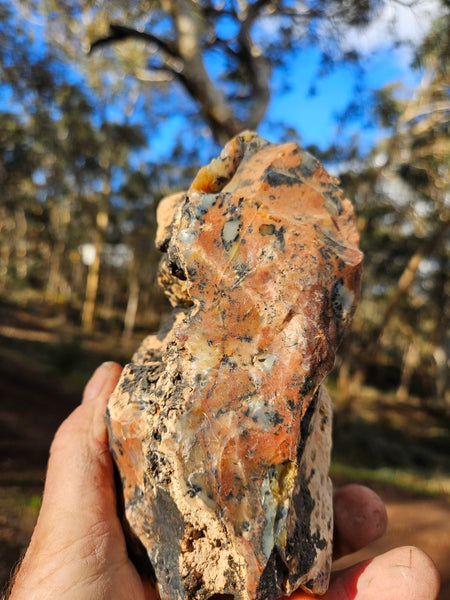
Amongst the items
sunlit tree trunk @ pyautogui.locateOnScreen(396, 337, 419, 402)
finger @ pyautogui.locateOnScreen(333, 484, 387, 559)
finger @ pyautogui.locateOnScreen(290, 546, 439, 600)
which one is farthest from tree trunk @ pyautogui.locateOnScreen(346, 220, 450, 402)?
sunlit tree trunk @ pyautogui.locateOnScreen(396, 337, 419, 402)

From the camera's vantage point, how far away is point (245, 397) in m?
1.35

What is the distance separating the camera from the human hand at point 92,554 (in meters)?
1.40

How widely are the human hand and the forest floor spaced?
1.06 metres

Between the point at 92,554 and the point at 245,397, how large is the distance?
738 millimetres

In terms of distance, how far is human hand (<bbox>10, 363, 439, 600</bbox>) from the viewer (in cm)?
140

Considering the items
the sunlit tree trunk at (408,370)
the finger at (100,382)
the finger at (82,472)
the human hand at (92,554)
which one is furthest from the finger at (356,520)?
the sunlit tree trunk at (408,370)

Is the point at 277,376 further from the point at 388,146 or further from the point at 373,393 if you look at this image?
the point at 373,393

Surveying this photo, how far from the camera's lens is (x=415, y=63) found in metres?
6.11

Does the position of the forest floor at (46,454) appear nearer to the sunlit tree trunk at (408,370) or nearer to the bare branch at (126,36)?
the bare branch at (126,36)

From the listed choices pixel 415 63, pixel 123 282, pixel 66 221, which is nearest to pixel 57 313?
pixel 66 221

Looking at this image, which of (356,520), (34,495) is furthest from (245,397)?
(34,495)

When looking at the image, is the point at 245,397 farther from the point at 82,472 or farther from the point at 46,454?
the point at 46,454

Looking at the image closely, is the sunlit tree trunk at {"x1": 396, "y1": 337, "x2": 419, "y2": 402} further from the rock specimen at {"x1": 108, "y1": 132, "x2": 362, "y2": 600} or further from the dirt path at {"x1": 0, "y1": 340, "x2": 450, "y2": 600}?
the rock specimen at {"x1": 108, "y1": 132, "x2": 362, "y2": 600}

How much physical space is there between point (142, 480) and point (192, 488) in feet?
0.84
